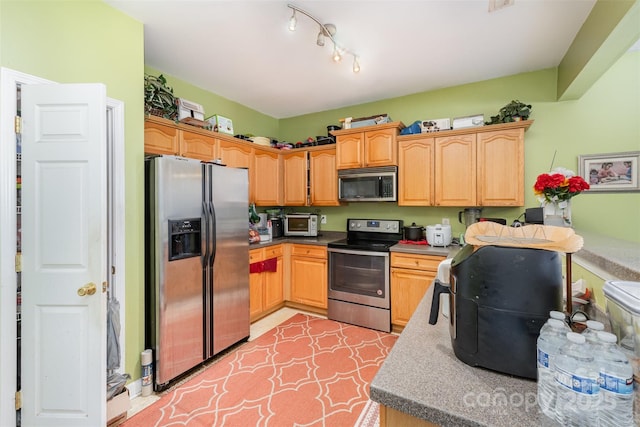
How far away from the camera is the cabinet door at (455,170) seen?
284 centimetres

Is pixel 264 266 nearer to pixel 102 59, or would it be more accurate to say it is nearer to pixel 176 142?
pixel 176 142

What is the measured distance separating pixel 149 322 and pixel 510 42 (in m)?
3.81

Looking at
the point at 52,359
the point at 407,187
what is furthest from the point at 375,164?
the point at 52,359

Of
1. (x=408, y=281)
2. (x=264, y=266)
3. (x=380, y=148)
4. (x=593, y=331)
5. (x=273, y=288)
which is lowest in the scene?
(x=273, y=288)

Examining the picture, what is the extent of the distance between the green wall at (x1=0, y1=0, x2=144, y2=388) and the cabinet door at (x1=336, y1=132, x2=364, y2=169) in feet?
7.13

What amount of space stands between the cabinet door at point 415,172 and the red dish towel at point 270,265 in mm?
1705

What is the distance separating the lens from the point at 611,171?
→ 2.49 m

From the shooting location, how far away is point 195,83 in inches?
120

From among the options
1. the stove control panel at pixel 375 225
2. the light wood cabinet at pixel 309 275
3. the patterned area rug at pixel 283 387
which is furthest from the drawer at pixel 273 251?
the stove control panel at pixel 375 225

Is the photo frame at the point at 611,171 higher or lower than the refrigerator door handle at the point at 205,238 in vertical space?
higher

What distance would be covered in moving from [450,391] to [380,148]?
287 cm

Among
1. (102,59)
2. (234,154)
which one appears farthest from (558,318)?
(234,154)

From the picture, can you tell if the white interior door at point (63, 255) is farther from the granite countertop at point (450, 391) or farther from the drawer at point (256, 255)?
the granite countertop at point (450, 391)

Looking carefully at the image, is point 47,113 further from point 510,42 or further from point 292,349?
point 510,42
